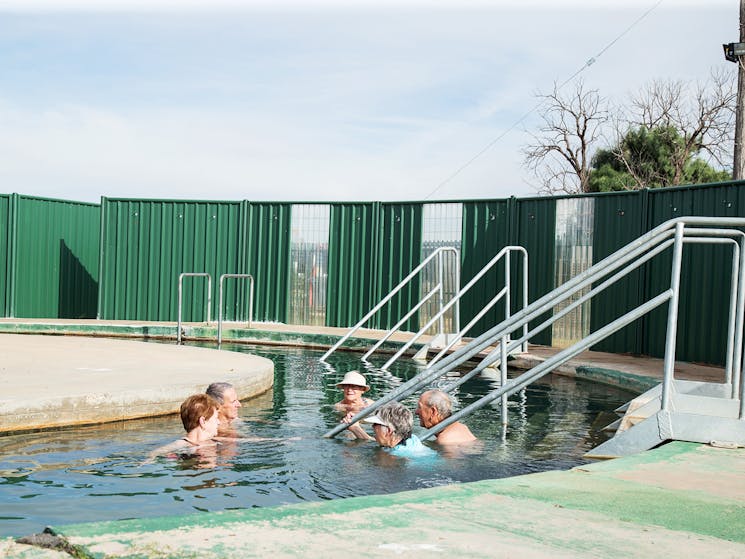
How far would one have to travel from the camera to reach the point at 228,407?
23.0ft

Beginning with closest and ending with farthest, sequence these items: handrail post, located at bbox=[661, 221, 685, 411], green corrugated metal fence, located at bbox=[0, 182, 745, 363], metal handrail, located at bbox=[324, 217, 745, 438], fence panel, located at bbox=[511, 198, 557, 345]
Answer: handrail post, located at bbox=[661, 221, 685, 411] → metal handrail, located at bbox=[324, 217, 745, 438] → fence panel, located at bbox=[511, 198, 557, 345] → green corrugated metal fence, located at bbox=[0, 182, 745, 363]

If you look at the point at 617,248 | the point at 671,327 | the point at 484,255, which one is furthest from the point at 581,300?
the point at 484,255

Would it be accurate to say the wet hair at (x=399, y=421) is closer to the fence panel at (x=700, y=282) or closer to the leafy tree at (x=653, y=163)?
the fence panel at (x=700, y=282)

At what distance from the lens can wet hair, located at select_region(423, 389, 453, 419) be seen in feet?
21.9

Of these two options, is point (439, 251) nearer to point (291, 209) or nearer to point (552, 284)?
point (552, 284)

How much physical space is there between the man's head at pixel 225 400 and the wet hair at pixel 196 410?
1.47 ft

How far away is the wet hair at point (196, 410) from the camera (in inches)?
249

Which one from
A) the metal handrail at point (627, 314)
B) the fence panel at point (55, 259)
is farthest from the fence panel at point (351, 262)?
the metal handrail at point (627, 314)

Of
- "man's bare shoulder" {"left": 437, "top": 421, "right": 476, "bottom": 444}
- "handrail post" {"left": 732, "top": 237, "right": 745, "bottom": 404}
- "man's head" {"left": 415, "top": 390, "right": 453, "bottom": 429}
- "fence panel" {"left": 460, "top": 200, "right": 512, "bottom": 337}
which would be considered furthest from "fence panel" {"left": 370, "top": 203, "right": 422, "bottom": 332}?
"handrail post" {"left": 732, "top": 237, "right": 745, "bottom": 404}

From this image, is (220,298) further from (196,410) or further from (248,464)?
(248,464)

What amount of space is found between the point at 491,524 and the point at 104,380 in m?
5.40

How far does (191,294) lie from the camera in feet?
64.3

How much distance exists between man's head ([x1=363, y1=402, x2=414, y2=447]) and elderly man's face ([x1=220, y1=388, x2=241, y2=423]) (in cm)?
127

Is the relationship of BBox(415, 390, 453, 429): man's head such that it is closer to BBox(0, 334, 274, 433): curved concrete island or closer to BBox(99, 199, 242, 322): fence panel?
BBox(0, 334, 274, 433): curved concrete island
